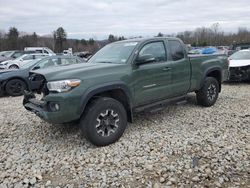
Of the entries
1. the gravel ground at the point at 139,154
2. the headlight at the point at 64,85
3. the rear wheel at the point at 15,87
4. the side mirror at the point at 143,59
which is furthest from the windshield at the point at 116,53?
the rear wheel at the point at 15,87

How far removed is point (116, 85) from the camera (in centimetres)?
458

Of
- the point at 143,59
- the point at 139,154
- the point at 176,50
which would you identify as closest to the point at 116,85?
the point at 143,59

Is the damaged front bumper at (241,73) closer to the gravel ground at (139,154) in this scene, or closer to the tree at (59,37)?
the gravel ground at (139,154)

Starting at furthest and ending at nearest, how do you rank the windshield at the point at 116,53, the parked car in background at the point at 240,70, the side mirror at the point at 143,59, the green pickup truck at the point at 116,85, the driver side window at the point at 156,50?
the parked car in background at the point at 240,70 → the driver side window at the point at 156,50 → the windshield at the point at 116,53 → the side mirror at the point at 143,59 → the green pickup truck at the point at 116,85

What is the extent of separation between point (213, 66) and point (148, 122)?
8.09 ft

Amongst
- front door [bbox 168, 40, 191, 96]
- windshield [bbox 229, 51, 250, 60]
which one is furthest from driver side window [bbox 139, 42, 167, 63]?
windshield [bbox 229, 51, 250, 60]

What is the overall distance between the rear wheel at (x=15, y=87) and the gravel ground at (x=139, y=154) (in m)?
3.55

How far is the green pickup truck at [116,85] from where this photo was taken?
4.15m

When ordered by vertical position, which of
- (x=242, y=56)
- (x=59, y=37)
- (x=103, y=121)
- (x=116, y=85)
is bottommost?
(x=103, y=121)

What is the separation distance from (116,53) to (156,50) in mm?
849

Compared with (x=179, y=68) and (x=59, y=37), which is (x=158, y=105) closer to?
(x=179, y=68)

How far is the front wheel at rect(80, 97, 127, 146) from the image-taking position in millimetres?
4301

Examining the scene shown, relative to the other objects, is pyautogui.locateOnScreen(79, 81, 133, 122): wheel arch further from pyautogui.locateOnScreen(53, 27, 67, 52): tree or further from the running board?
pyautogui.locateOnScreen(53, 27, 67, 52): tree

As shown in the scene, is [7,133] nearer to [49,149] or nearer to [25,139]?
[25,139]
